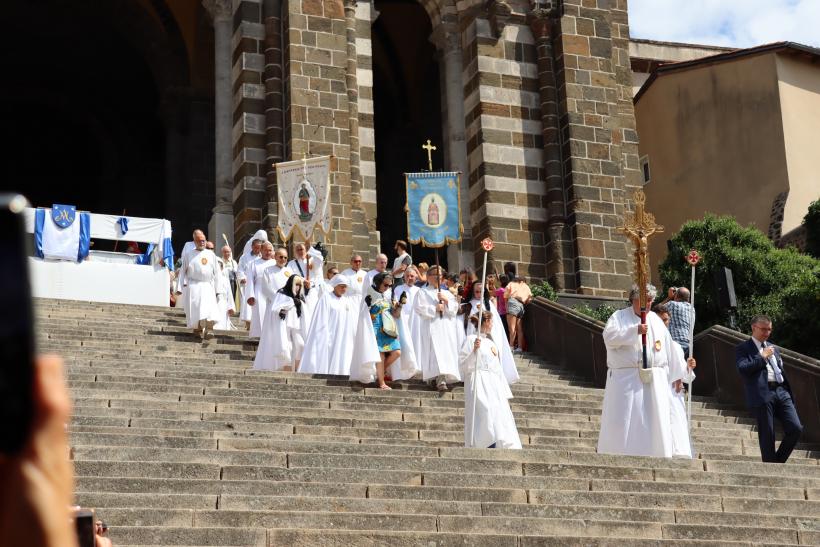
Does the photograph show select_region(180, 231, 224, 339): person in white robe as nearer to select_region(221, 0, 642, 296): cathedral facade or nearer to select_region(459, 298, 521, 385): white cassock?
select_region(459, 298, 521, 385): white cassock

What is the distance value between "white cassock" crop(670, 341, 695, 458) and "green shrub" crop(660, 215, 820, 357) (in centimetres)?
822

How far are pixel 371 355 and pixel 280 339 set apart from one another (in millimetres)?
1688

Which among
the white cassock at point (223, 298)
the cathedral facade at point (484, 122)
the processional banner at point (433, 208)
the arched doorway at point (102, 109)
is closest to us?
the white cassock at point (223, 298)

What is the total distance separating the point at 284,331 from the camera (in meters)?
14.8

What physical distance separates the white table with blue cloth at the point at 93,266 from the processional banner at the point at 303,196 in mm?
1993

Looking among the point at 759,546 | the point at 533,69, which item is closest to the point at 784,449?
the point at 759,546

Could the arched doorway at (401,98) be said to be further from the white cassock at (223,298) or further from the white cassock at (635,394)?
the white cassock at (635,394)

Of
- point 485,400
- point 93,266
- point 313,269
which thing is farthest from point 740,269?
point 485,400

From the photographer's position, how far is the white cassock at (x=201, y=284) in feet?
51.3

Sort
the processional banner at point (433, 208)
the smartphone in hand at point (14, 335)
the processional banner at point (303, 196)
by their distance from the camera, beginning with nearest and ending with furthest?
1. the smartphone in hand at point (14, 335)
2. the processional banner at point (303, 196)
3. the processional banner at point (433, 208)

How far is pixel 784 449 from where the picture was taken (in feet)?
38.7

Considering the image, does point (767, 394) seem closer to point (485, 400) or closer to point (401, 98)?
point (485, 400)

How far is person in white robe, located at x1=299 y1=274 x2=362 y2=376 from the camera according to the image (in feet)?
48.5

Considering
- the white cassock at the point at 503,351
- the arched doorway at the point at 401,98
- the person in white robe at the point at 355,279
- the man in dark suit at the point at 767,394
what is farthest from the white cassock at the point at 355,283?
the arched doorway at the point at 401,98
